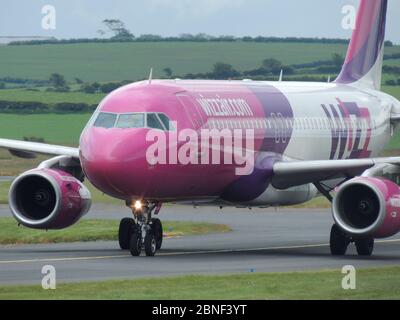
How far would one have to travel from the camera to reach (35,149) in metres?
38.4

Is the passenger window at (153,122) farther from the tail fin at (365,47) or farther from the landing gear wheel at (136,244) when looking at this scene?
the tail fin at (365,47)

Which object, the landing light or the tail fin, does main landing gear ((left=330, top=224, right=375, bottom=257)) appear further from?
the tail fin

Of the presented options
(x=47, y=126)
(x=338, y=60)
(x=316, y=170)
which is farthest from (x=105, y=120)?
(x=338, y=60)

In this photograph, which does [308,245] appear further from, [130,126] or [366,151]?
[130,126]

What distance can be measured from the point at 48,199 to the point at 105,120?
3.98m

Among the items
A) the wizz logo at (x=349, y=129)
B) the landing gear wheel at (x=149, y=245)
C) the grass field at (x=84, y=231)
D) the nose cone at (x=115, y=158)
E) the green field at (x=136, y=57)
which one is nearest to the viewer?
the nose cone at (x=115, y=158)

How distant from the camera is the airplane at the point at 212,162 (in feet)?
108

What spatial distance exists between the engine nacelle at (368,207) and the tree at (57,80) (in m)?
72.6

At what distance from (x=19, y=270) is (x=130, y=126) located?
4.27m

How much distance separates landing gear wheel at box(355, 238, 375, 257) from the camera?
35281mm

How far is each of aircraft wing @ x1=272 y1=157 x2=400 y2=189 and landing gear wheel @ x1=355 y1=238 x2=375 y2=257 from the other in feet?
5.39

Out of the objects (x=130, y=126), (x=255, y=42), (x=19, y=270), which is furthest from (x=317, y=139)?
(x=255, y=42)

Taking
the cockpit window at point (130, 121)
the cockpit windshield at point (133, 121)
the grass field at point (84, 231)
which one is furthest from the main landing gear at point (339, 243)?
the grass field at point (84, 231)

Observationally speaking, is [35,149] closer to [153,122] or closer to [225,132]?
[225,132]
